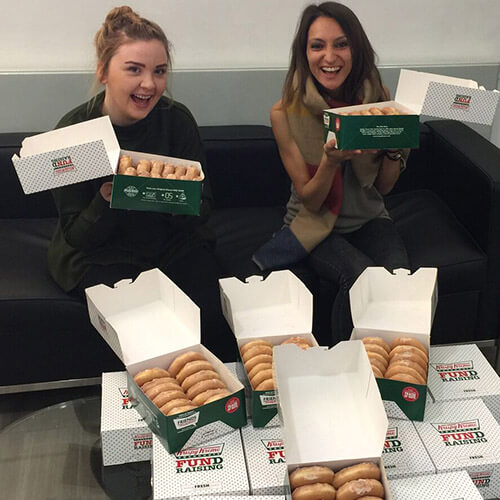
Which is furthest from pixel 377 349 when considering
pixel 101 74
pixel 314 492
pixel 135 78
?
pixel 101 74

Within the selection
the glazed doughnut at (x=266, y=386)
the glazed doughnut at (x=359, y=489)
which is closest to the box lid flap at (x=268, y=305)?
the glazed doughnut at (x=266, y=386)

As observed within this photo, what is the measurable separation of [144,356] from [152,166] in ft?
1.92

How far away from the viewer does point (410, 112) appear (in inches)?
89.7

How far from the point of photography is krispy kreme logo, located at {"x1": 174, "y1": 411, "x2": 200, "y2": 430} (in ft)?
5.06

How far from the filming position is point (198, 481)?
151cm

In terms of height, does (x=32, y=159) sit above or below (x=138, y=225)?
above

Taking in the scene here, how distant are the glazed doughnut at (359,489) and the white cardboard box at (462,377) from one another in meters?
0.41

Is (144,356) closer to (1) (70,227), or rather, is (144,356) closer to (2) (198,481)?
(2) (198,481)

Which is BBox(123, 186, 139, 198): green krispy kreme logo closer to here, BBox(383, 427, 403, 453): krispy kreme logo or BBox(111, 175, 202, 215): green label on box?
BBox(111, 175, 202, 215): green label on box

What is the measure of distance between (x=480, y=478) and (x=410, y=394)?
0.22 m

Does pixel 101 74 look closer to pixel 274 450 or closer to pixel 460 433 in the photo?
pixel 274 450

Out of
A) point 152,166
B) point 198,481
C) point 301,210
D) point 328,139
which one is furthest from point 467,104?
point 198,481

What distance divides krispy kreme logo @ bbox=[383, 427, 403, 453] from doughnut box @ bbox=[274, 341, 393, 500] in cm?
7

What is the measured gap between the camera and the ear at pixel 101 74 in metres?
2.26
